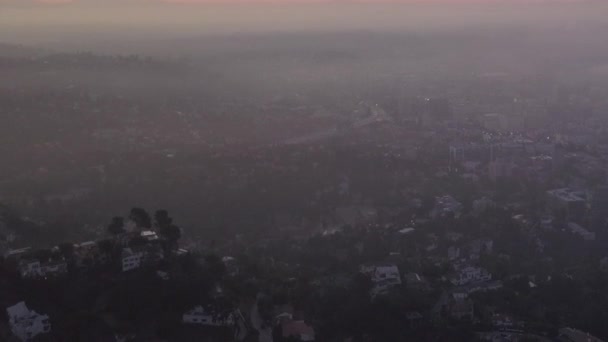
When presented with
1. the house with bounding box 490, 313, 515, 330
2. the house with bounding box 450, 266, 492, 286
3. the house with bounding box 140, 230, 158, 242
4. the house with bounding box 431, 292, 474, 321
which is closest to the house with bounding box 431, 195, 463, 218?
the house with bounding box 450, 266, 492, 286

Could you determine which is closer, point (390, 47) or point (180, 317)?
point (180, 317)

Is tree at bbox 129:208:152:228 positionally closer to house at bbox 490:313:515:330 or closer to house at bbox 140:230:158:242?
house at bbox 140:230:158:242

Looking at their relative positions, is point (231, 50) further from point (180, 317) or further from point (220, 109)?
point (180, 317)

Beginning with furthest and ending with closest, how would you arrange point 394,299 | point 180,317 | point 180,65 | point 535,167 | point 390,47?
point 390,47
point 180,65
point 535,167
point 394,299
point 180,317

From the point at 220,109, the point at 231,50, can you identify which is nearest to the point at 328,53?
the point at 231,50

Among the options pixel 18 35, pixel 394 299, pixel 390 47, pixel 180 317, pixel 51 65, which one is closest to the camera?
pixel 180 317

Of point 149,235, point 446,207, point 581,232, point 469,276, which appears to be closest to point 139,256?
point 149,235

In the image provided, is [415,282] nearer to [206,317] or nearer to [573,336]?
[573,336]
